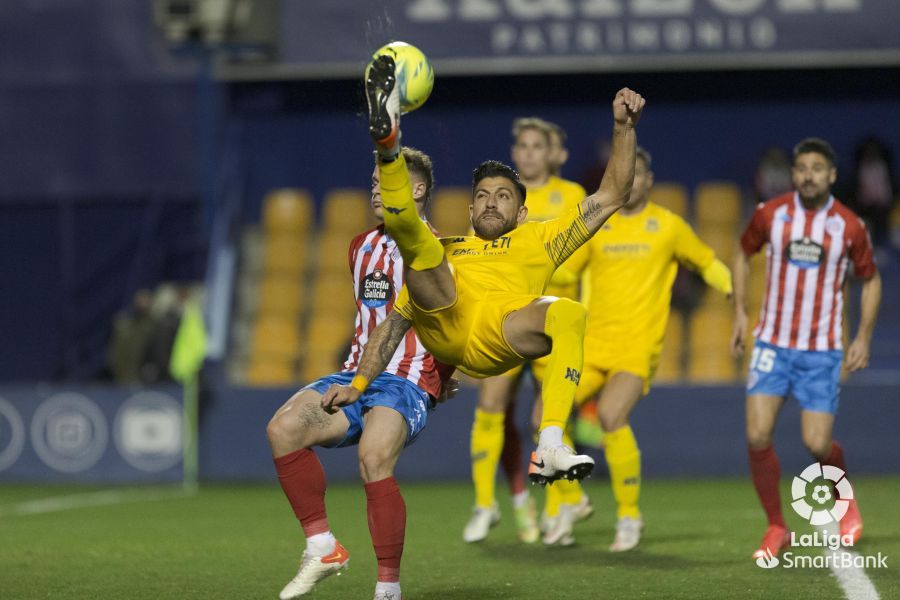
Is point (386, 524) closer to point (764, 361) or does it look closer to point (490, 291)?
point (490, 291)

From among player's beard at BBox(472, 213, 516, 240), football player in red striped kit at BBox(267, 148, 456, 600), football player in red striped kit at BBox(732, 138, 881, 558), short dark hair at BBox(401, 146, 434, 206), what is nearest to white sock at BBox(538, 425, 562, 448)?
football player in red striped kit at BBox(267, 148, 456, 600)

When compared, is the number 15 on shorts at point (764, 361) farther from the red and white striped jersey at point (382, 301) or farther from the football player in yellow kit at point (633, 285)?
the red and white striped jersey at point (382, 301)

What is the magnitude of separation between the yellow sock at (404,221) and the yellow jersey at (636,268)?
306cm

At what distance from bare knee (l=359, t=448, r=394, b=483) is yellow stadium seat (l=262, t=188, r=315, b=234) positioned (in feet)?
38.8

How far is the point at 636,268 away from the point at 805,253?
1114 millimetres

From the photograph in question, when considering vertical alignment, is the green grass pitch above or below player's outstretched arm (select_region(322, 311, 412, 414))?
below

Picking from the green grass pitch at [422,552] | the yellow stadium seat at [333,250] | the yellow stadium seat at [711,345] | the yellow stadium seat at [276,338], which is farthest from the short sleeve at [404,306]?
the yellow stadium seat at [333,250]

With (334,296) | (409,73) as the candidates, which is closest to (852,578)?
(409,73)

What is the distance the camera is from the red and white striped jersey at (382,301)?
6.74m

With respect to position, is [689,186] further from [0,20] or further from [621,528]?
[621,528]

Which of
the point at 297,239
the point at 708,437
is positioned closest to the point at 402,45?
the point at 708,437

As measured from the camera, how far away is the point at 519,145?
30.3ft

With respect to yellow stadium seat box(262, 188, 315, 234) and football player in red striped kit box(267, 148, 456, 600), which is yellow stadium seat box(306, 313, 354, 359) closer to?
yellow stadium seat box(262, 188, 315, 234)

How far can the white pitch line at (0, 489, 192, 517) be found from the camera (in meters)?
12.1
